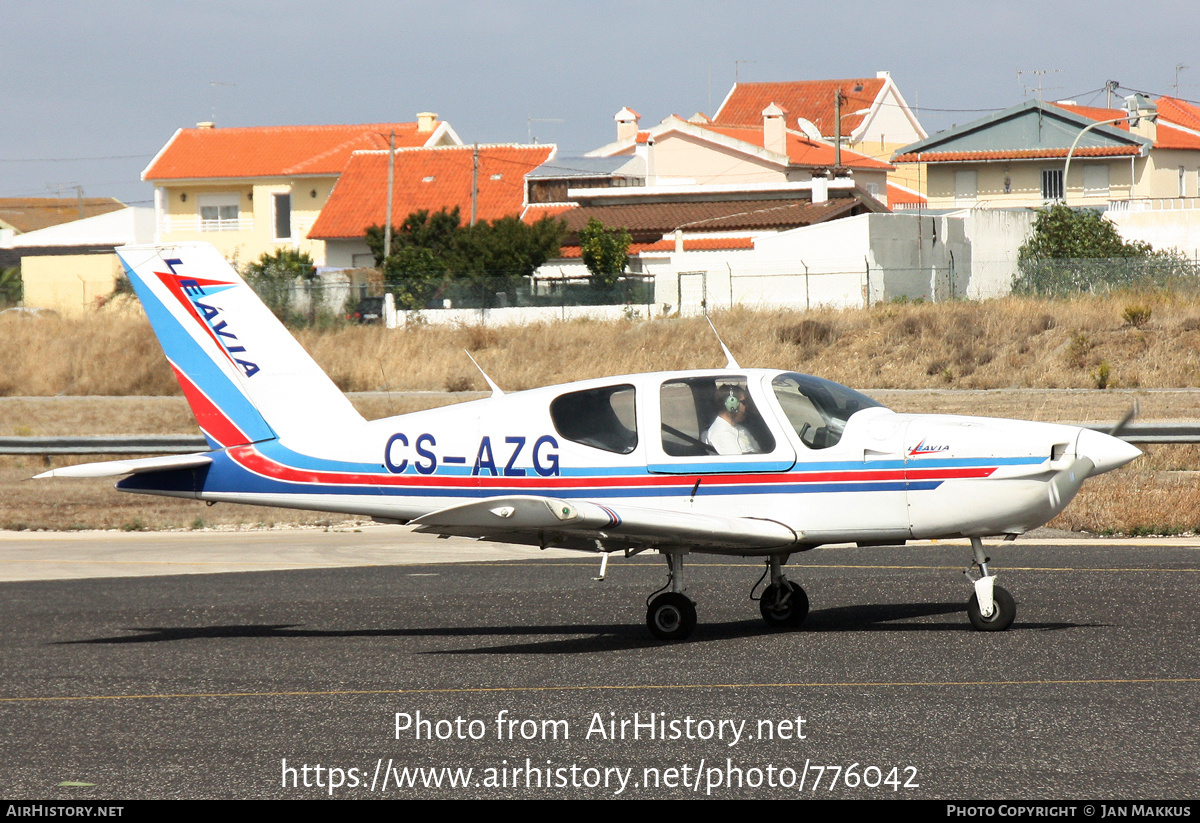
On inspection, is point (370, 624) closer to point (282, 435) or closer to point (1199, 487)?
point (282, 435)

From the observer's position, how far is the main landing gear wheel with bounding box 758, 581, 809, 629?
9.76m

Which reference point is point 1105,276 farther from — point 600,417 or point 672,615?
point 672,615

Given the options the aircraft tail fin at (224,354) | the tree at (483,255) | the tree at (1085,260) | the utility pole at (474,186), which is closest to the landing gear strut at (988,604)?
the aircraft tail fin at (224,354)

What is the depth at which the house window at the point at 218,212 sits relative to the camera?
252 feet

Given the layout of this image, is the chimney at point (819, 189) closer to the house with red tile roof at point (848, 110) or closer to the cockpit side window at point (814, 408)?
the house with red tile roof at point (848, 110)

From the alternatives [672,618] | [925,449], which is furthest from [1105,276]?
[672,618]

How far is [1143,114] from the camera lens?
62.9 meters

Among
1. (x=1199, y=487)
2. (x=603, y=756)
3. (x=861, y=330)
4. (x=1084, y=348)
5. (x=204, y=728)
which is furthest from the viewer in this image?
(x=861, y=330)

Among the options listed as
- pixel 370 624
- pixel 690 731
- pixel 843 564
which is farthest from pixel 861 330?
pixel 690 731

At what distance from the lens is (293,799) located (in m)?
5.84

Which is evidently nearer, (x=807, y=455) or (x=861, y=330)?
(x=807, y=455)

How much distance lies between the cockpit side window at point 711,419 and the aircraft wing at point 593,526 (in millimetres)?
497

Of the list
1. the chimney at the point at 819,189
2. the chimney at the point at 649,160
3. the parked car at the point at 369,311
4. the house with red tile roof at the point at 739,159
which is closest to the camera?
the parked car at the point at 369,311
